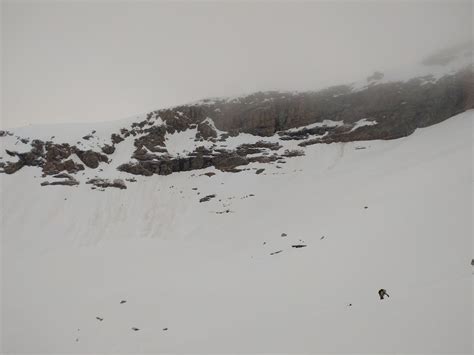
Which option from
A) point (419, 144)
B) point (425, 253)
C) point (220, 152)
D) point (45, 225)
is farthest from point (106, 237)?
point (419, 144)

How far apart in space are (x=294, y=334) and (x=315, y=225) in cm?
1970

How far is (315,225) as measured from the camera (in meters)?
31.2

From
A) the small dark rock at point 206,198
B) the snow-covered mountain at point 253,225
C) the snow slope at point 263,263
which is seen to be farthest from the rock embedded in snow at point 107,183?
the small dark rock at point 206,198

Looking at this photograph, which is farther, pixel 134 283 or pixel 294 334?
pixel 134 283

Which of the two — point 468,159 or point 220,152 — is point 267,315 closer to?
point 468,159

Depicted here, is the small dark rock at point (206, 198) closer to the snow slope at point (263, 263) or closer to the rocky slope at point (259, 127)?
the snow slope at point (263, 263)

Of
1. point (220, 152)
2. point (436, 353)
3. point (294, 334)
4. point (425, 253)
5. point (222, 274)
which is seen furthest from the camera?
point (220, 152)

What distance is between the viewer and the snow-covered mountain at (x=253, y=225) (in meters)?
13.1

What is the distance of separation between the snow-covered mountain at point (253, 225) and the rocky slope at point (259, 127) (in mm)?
341

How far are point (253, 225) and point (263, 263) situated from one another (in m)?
18.0

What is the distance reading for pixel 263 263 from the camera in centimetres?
2523

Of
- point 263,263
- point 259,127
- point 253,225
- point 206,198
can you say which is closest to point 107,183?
point 206,198

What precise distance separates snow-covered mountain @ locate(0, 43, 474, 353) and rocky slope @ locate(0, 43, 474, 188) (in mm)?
341

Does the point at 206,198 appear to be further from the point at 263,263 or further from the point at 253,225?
the point at 263,263
